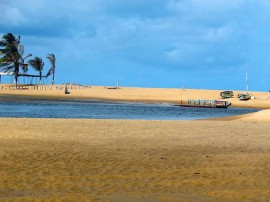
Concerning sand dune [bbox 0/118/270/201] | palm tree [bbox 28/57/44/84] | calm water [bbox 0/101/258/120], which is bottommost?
sand dune [bbox 0/118/270/201]

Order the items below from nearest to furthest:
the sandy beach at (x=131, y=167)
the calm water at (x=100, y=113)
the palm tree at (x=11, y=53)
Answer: the sandy beach at (x=131, y=167) < the calm water at (x=100, y=113) < the palm tree at (x=11, y=53)

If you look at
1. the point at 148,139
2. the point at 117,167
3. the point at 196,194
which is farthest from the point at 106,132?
the point at 196,194

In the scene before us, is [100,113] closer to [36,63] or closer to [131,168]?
[131,168]

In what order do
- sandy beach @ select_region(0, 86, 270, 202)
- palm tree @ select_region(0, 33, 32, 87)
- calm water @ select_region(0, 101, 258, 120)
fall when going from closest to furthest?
sandy beach @ select_region(0, 86, 270, 202)
calm water @ select_region(0, 101, 258, 120)
palm tree @ select_region(0, 33, 32, 87)

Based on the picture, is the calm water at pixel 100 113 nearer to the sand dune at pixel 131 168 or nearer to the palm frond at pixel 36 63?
the sand dune at pixel 131 168

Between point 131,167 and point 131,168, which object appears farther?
point 131,167

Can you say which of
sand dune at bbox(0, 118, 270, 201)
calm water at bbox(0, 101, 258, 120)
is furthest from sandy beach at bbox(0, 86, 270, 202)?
calm water at bbox(0, 101, 258, 120)

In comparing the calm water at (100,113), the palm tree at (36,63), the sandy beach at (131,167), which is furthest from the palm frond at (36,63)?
the sandy beach at (131,167)

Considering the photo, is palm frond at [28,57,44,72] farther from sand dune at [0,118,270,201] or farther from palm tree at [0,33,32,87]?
sand dune at [0,118,270,201]

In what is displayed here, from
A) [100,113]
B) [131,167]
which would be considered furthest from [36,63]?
[131,167]

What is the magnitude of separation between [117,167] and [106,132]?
930cm

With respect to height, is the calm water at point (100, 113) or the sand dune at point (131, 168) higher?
the calm water at point (100, 113)

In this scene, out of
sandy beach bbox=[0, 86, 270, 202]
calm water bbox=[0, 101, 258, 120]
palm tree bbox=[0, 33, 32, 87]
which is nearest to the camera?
sandy beach bbox=[0, 86, 270, 202]

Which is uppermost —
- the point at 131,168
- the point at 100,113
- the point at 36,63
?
the point at 36,63
